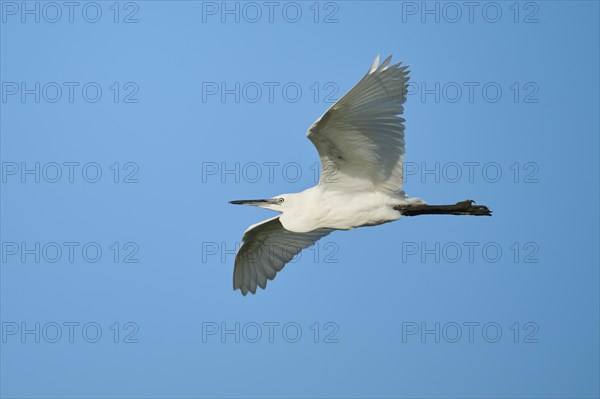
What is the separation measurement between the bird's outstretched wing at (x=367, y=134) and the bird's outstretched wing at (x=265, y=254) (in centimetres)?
267

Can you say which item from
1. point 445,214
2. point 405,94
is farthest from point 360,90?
point 445,214

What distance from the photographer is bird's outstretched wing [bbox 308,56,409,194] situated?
498 inches

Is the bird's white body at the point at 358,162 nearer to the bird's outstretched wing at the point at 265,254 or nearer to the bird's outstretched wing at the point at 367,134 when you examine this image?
the bird's outstretched wing at the point at 367,134

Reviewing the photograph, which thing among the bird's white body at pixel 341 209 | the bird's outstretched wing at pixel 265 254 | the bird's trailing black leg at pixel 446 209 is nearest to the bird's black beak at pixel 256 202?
the bird's white body at pixel 341 209

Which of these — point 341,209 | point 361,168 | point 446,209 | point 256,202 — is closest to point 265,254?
point 256,202

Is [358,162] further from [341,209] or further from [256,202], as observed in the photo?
[256,202]

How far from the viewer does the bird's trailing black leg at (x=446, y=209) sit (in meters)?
14.1

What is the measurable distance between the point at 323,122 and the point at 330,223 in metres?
2.09

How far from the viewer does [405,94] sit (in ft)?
42.1

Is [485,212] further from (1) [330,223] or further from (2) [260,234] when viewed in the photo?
(2) [260,234]

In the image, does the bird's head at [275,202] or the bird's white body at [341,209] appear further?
the bird's head at [275,202]

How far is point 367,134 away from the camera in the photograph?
1340 centimetres

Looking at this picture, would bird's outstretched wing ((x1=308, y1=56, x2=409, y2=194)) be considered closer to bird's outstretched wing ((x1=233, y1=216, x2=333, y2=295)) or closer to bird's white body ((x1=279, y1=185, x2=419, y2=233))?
bird's white body ((x1=279, y1=185, x2=419, y2=233))

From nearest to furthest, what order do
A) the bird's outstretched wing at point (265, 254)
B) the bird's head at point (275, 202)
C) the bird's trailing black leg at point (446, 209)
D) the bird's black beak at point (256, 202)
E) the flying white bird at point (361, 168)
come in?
the flying white bird at point (361, 168) → the bird's trailing black leg at point (446, 209) → the bird's head at point (275, 202) → the bird's black beak at point (256, 202) → the bird's outstretched wing at point (265, 254)
